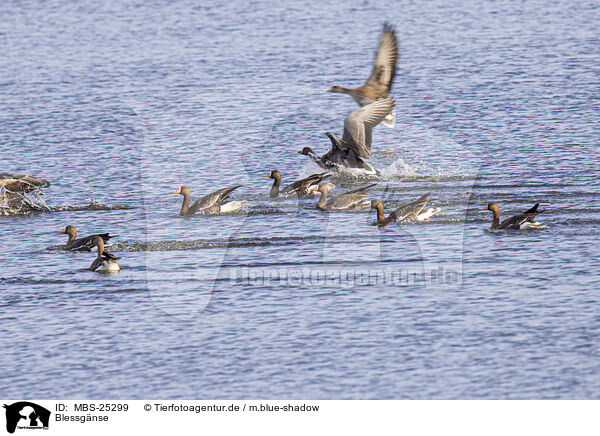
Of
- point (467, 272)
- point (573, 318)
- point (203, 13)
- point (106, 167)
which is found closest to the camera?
point (573, 318)

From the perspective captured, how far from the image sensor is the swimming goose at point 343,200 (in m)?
21.7

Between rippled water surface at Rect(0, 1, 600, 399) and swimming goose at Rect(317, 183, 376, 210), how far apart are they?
51 cm

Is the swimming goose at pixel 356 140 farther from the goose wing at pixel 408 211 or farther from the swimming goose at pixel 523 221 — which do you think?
the swimming goose at pixel 523 221

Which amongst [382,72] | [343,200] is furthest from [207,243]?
[382,72]

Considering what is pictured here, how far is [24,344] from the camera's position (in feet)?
47.9

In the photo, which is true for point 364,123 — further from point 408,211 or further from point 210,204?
point 210,204

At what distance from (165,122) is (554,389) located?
21.3 m

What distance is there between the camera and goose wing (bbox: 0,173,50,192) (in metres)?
23.1

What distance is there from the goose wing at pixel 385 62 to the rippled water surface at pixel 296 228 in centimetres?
241

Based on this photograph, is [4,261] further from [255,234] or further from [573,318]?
[573,318]

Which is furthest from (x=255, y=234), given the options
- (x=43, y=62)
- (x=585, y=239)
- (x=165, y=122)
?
(x=43, y=62)

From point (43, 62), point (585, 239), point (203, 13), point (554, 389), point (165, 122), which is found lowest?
point (554, 389)

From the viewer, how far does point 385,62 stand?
23.3 metres

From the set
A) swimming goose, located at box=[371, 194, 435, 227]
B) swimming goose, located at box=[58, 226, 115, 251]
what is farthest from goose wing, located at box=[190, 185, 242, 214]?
swimming goose, located at box=[371, 194, 435, 227]
